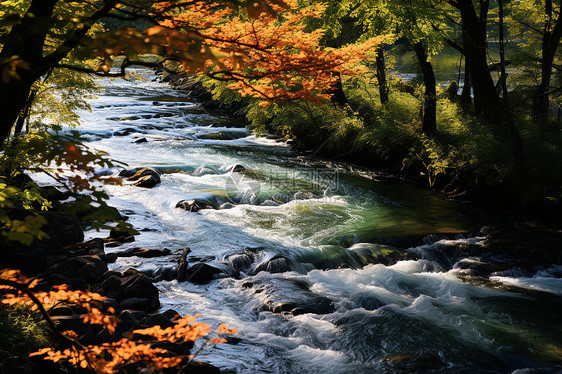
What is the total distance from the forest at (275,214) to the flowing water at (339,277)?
4 centimetres

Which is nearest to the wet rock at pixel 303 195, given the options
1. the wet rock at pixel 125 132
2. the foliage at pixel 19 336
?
the foliage at pixel 19 336

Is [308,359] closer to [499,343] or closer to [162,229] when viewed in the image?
[499,343]

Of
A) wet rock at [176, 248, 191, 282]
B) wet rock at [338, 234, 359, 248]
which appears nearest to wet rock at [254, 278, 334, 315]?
wet rock at [176, 248, 191, 282]

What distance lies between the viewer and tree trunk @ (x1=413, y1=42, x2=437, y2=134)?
47.2 ft

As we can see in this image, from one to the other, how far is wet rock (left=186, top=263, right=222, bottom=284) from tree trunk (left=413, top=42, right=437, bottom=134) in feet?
33.4

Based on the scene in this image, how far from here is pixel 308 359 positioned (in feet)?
17.5

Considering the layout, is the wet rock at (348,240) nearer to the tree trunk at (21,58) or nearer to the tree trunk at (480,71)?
the tree trunk at (480,71)

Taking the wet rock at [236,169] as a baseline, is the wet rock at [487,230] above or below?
below

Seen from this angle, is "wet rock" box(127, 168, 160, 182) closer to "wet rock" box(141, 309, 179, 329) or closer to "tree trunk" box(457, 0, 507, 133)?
"wet rock" box(141, 309, 179, 329)

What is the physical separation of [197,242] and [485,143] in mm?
8834

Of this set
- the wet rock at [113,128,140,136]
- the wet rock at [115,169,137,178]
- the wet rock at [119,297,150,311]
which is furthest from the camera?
the wet rock at [113,128,140,136]

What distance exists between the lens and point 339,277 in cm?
781

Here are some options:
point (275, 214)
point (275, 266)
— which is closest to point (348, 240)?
point (275, 266)

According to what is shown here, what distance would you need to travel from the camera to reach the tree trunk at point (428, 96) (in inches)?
566
